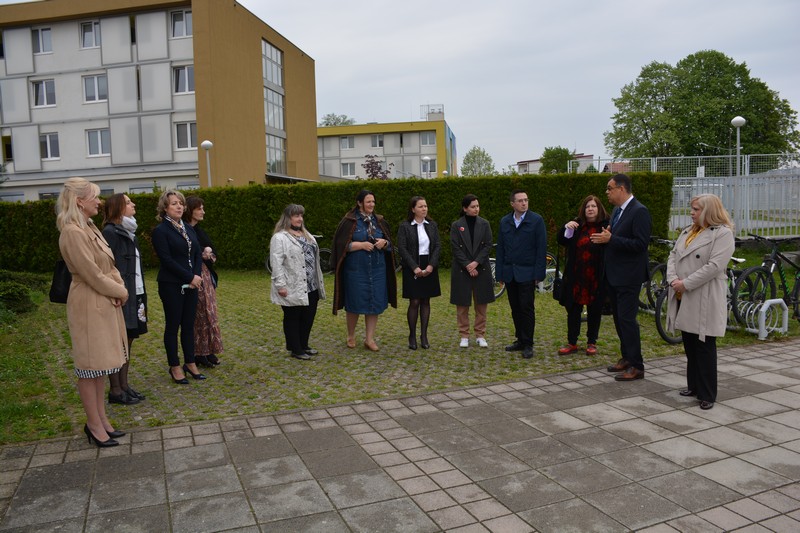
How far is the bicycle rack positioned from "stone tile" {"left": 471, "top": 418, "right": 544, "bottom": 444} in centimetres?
466

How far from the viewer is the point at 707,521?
3.49 meters

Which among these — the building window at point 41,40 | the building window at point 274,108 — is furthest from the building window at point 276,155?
the building window at point 41,40

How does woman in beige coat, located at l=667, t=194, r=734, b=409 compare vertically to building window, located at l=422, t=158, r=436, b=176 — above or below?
below

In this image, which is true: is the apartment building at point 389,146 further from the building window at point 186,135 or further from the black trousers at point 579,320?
the black trousers at point 579,320

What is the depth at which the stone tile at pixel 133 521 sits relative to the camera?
350cm

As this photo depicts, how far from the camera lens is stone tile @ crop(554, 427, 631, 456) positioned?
4.56 metres

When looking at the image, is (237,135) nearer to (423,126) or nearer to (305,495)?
(305,495)

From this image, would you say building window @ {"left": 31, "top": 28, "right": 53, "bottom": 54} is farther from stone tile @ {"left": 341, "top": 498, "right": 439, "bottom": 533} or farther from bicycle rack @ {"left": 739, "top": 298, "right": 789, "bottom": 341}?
stone tile @ {"left": 341, "top": 498, "right": 439, "bottom": 533}

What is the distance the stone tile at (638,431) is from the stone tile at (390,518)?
1.92 meters

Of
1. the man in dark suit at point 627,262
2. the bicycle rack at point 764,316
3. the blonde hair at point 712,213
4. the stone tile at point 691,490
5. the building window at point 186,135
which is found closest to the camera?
the stone tile at point 691,490

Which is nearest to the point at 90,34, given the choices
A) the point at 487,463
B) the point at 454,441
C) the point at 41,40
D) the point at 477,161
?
the point at 41,40

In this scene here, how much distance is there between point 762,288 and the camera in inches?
342

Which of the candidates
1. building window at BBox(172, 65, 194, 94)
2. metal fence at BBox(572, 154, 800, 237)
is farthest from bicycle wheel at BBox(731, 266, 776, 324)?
building window at BBox(172, 65, 194, 94)

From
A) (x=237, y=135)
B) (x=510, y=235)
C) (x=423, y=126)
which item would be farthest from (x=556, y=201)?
(x=423, y=126)
